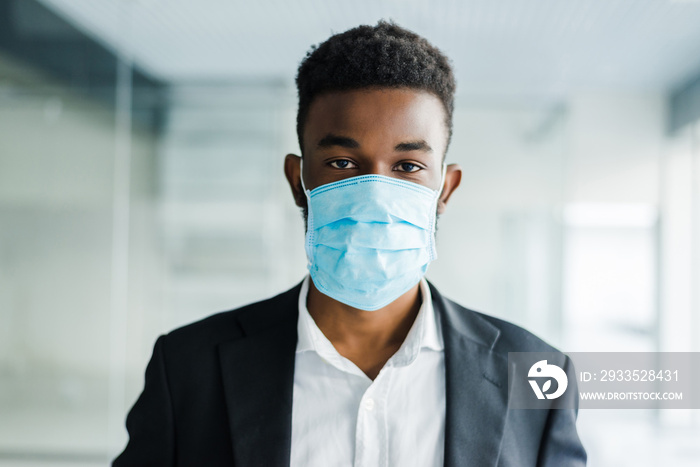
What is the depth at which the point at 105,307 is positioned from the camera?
2982 millimetres

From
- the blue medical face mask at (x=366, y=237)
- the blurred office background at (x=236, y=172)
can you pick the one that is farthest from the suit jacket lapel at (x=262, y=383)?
the blurred office background at (x=236, y=172)

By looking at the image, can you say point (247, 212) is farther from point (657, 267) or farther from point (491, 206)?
point (657, 267)

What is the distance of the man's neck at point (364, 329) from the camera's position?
1.07 m

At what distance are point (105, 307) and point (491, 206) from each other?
2.24m

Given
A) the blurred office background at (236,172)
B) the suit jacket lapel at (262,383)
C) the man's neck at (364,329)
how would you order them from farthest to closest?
the blurred office background at (236,172)
the man's neck at (364,329)
the suit jacket lapel at (262,383)

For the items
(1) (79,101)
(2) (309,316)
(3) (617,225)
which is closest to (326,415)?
(2) (309,316)

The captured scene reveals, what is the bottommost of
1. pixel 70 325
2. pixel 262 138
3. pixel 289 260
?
pixel 70 325

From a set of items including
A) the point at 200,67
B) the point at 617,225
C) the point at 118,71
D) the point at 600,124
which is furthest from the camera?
the point at 617,225

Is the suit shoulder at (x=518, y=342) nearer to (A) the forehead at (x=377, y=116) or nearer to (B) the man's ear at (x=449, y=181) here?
(B) the man's ear at (x=449, y=181)

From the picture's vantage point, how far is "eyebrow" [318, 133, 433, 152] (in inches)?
39.6

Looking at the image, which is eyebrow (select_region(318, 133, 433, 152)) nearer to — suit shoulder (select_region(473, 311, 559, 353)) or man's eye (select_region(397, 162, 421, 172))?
man's eye (select_region(397, 162, 421, 172))

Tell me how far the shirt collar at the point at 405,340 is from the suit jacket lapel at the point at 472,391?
1.1 inches

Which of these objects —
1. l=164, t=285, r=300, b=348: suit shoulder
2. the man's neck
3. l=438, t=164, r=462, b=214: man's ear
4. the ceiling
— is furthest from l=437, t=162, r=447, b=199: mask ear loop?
the ceiling

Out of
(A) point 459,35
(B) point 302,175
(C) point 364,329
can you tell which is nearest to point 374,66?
(B) point 302,175
